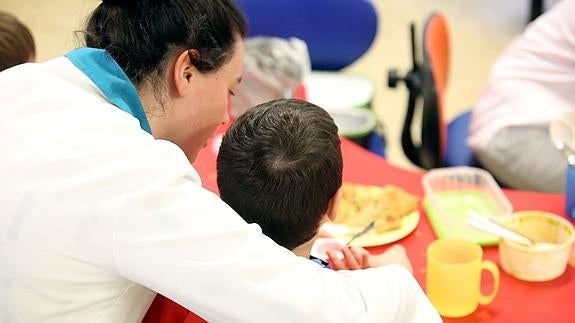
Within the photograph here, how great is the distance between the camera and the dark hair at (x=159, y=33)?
1043mm

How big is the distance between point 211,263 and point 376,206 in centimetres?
67

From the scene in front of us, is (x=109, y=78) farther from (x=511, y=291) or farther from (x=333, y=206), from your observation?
(x=511, y=291)

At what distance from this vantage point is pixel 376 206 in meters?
1.40

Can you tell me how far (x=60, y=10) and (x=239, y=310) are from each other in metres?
3.96

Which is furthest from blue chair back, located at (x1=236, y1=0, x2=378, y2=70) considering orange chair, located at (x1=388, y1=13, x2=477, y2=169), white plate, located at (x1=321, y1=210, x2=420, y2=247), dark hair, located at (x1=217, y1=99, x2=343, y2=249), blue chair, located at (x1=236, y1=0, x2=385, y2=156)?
dark hair, located at (x1=217, y1=99, x2=343, y2=249)

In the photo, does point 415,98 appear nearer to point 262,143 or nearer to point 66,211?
point 262,143

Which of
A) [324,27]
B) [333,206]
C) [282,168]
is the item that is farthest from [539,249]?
[324,27]

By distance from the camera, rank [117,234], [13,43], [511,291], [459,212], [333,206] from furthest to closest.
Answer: [13,43] → [459,212] → [511,291] → [333,206] → [117,234]

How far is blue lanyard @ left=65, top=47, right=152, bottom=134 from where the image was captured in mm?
954

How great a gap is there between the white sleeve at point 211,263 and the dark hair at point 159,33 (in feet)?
0.96

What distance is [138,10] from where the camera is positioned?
1.06 meters

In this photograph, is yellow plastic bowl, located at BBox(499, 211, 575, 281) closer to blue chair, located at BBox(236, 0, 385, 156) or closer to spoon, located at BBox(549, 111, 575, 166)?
spoon, located at BBox(549, 111, 575, 166)

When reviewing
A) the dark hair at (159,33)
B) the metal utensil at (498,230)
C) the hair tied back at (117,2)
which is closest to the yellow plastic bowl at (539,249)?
the metal utensil at (498,230)

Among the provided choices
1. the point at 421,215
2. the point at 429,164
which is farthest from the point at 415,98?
the point at 421,215
